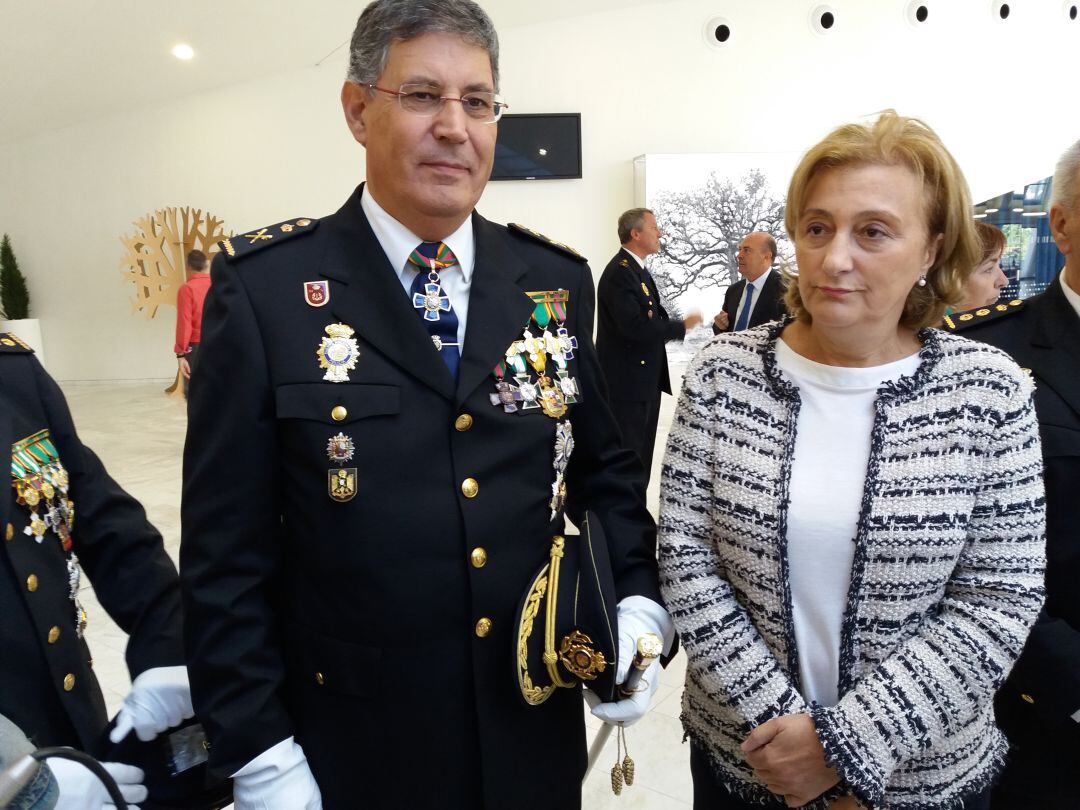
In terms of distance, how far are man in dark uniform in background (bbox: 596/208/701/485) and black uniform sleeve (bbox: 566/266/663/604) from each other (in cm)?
336

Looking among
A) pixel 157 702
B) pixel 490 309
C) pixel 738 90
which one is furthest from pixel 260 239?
pixel 738 90

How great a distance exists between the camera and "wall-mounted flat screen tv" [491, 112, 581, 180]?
8797 mm

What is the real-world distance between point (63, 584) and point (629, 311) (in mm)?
3865

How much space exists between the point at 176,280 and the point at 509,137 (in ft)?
16.2

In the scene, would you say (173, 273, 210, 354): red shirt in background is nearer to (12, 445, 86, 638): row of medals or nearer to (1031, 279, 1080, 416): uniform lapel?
(12, 445, 86, 638): row of medals

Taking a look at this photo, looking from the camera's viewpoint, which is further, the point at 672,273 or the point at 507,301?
the point at 672,273

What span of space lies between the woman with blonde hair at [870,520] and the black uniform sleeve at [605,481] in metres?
0.10

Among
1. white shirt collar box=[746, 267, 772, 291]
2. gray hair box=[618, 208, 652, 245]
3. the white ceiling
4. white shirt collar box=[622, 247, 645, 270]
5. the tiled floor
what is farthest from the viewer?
the white ceiling

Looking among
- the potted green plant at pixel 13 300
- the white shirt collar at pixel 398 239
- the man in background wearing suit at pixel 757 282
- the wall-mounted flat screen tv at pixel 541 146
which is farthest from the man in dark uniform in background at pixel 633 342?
the potted green plant at pixel 13 300

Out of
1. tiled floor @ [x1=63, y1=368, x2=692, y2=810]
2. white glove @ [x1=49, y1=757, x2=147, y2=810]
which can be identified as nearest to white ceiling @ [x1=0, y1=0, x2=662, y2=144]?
tiled floor @ [x1=63, y1=368, x2=692, y2=810]

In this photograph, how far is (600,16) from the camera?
28.9 ft

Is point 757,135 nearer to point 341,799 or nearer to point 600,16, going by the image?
point 600,16

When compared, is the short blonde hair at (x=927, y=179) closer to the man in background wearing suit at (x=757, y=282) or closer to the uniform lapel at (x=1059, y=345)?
the uniform lapel at (x=1059, y=345)

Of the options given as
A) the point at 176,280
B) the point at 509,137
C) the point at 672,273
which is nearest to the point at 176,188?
the point at 176,280
